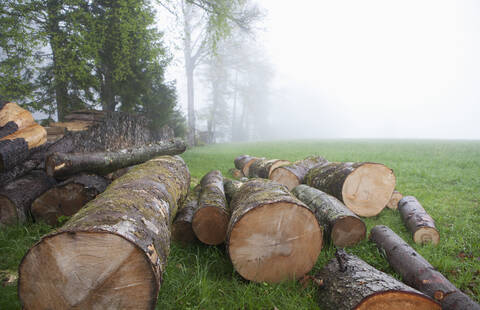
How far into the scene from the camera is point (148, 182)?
260cm

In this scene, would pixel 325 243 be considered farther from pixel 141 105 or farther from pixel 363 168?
pixel 141 105

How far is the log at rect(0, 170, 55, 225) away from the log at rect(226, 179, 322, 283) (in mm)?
3070

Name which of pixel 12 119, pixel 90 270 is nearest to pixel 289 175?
pixel 90 270

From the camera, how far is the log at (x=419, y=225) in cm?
312

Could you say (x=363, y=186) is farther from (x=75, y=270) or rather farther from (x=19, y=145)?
(x=19, y=145)

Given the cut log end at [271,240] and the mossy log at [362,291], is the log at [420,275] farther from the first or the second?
the cut log end at [271,240]

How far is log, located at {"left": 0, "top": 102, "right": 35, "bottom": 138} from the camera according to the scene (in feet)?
11.2

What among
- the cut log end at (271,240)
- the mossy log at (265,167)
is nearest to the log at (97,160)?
the mossy log at (265,167)

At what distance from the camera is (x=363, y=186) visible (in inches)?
154

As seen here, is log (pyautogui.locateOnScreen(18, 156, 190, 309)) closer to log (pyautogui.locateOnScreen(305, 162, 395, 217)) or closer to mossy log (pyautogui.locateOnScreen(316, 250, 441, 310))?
mossy log (pyautogui.locateOnScreen(316, 250, 441, 310))

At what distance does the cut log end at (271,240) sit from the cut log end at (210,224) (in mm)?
684

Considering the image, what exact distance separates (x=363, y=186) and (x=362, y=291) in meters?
2.64

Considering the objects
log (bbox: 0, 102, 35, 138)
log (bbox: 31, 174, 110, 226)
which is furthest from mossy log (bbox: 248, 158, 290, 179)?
log (bbox: 0, 102, 35, 138)

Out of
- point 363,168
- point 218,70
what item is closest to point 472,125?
point 218,70
